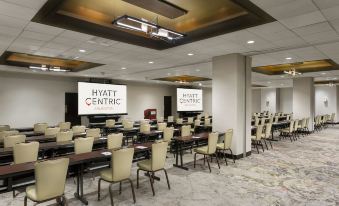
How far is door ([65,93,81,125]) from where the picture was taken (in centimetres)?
1270

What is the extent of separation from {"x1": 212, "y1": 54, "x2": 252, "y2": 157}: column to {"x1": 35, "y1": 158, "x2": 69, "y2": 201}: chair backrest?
4.91 metres

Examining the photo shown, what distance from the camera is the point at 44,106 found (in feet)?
39.0

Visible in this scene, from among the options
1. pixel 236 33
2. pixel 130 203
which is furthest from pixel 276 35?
pixel 130 203

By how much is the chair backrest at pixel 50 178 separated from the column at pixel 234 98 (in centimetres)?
491

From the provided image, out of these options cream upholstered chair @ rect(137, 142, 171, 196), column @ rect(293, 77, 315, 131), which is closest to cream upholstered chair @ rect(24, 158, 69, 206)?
cream upholstered chair @ rect(137, 142, 171, 196)

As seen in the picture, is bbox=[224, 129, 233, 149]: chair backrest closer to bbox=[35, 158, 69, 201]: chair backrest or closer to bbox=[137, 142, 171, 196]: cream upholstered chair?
Answer: bbox=[137, 142, 171, 196]: cream upholstered chair

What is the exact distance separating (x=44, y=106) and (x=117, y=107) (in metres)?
3.80

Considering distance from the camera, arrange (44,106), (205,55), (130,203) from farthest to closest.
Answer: (44,106) → (205,55) → (130,203)

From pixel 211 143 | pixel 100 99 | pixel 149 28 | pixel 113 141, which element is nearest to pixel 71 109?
pixel 100 99

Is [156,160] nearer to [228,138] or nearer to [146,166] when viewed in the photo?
[146,166]

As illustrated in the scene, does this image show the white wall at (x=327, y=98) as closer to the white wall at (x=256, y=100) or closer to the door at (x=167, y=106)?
the white wall at (x=256, y=100)

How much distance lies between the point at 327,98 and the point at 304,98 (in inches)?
332

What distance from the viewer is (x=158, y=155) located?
13.7 ft

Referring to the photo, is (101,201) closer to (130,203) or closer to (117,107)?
(130,203)
